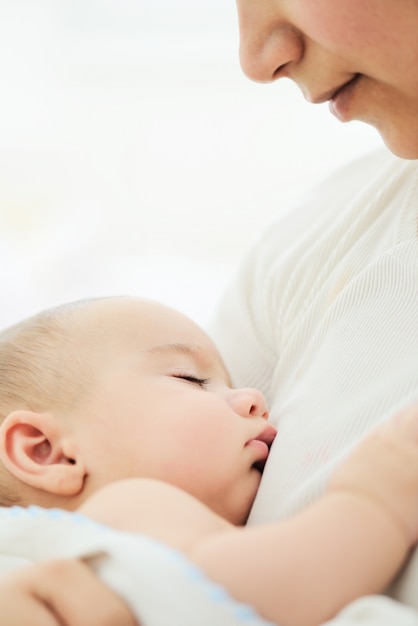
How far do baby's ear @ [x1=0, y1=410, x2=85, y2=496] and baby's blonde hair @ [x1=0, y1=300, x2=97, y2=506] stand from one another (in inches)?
1.1

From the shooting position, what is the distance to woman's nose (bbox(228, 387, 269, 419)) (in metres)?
1.03

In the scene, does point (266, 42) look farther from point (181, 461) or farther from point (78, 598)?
point (78, 598)

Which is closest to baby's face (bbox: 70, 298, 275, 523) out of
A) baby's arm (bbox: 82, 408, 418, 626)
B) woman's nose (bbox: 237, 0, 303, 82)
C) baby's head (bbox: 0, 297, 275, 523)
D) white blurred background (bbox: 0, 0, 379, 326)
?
baby's head (bbox: 0, 297, 275, 523)

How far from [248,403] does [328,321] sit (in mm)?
144

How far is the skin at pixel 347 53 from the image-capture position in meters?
0.97

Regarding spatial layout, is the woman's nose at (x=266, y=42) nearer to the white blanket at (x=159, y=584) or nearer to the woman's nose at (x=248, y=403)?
the woman's nose at (x=248, y=403)

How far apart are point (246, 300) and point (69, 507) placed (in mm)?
529

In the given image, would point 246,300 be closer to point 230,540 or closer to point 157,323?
point 157,323

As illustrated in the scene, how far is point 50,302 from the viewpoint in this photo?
80.1 inches

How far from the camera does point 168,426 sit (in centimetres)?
→ 95

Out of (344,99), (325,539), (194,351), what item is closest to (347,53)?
(344,99)

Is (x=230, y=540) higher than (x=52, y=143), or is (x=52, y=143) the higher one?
(x=52, y=143)

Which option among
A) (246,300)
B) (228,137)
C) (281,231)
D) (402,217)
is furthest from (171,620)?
(228,137)

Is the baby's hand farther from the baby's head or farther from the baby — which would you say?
the baby's head
